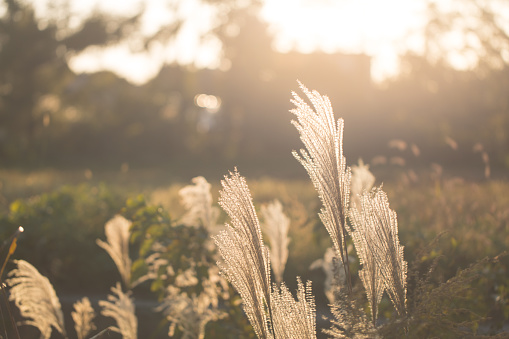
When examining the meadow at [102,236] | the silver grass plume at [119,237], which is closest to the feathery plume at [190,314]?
the silver grass plume at [119,237]

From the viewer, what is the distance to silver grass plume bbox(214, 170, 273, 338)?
179 centimetres

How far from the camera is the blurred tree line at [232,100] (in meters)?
20.5

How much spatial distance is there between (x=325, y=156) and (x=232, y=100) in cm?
2334

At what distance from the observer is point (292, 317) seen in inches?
76.7

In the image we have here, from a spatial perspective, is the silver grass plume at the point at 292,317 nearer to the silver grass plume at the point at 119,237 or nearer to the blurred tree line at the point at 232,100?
the silver grass plume at the point at 119,237

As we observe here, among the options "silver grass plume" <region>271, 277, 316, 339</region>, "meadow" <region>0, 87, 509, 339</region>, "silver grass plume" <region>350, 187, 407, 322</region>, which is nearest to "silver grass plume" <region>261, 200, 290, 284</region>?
"meadow" <region>0, 87, 509, 339</region>

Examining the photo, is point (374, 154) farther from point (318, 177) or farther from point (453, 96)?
point (318, 177)

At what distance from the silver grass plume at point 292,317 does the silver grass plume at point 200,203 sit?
139 cm

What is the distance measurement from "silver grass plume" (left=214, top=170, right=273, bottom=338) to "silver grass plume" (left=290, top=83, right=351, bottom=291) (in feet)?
0.80

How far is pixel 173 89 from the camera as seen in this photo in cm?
2669

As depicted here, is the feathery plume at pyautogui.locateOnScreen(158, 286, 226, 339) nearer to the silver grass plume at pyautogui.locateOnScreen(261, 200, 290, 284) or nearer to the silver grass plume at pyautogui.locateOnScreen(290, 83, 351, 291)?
the silver grass plume at pyautogui.locateOnScreen(261, 200, 290, 284)

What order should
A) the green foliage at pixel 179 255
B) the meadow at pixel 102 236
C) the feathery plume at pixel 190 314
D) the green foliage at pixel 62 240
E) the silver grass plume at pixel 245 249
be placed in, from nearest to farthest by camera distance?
the silver grass plume at pixel 245 249 → the feathery plume at pixel 190 314 → the green foliage at pixel 179 255 → the meadow at pixel 102 236 → the green foliage at pixel 62 240

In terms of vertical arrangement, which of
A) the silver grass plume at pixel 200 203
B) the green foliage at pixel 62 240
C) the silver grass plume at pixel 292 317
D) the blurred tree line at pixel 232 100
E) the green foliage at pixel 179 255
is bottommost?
the silver grass plume at pixel 292 317

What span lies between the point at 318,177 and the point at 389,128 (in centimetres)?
2006
